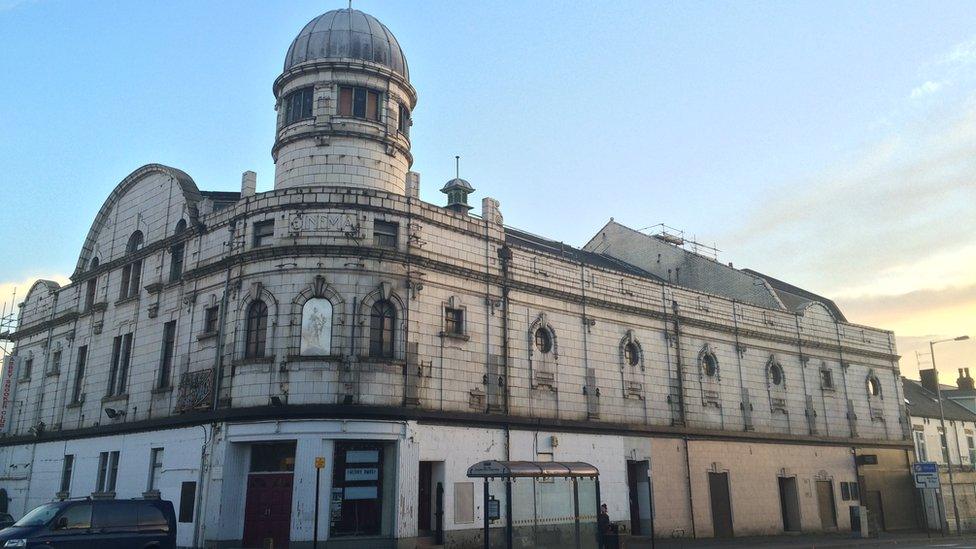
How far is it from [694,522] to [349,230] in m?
21.7

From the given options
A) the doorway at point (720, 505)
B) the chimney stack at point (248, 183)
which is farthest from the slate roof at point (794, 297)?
the chimney stack at point (248, 183)

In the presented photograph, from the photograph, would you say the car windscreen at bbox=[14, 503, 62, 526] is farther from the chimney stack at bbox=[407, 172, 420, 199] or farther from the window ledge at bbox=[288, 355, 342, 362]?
the chimney stack at bbox=[407, 172, 420, 199]

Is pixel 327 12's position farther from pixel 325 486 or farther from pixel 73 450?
pixel 73 450

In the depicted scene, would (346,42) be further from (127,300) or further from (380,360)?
(127,300)

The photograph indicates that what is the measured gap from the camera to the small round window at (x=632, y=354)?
36125 mm

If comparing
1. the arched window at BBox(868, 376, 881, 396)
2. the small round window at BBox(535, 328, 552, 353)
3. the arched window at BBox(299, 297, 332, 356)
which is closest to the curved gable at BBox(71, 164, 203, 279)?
the arched window at BBox(299, 297, 332, 356)

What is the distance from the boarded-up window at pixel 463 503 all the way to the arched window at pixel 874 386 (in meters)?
32.3

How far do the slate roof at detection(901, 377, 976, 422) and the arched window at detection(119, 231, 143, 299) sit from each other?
4774 cm

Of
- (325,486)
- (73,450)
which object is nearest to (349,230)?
(325,486)

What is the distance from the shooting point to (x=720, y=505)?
37.3 meters

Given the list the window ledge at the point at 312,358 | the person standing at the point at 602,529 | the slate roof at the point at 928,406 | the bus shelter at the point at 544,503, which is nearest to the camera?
the bus shelter at the point at 544,503

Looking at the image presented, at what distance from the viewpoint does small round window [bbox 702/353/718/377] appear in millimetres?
39750

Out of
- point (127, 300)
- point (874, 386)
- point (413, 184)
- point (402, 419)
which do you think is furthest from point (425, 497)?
point (874, 386)

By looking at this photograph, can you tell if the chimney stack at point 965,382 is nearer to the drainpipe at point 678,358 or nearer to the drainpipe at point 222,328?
the drainpipe at point 678,358
